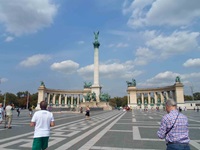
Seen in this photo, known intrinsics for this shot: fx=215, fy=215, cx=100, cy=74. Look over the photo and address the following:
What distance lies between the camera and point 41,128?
5.94 m

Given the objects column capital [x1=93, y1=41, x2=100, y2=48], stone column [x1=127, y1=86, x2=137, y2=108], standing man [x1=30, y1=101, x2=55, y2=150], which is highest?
column capital [x1=93, y1=41, x2=100, y2=48]

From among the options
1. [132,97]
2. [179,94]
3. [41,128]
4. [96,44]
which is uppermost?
[96,44]

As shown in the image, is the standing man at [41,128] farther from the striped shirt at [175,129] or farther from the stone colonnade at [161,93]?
the stone colonnade at [161,93]

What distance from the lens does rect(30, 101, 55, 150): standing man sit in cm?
579

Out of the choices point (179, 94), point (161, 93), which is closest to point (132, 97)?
point (161, 93)

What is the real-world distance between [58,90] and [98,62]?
4017 centimetres

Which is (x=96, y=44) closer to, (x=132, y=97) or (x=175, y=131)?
(x=132, y=97)

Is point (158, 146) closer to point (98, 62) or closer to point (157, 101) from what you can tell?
point (98, 62)

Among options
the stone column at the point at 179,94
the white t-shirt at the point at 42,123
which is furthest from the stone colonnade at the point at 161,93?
the white t-shirt at the point at 42,123

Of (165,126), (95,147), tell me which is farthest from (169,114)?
(95,147)

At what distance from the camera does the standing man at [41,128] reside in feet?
19.0

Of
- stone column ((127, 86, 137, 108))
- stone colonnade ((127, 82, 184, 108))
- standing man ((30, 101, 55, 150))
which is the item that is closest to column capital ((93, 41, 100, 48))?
stone colonnade ((127, 82, 184, 108))

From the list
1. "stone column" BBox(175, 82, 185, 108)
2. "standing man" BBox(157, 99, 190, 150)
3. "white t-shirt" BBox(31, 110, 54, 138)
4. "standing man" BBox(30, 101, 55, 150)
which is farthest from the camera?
"stone column" BBox(175, 82, 185, 108)

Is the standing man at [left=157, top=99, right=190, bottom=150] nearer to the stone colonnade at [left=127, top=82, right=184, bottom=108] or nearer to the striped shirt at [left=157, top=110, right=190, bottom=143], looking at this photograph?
the striped shirt at [left=157, top=110, right=190, bottom=143]
